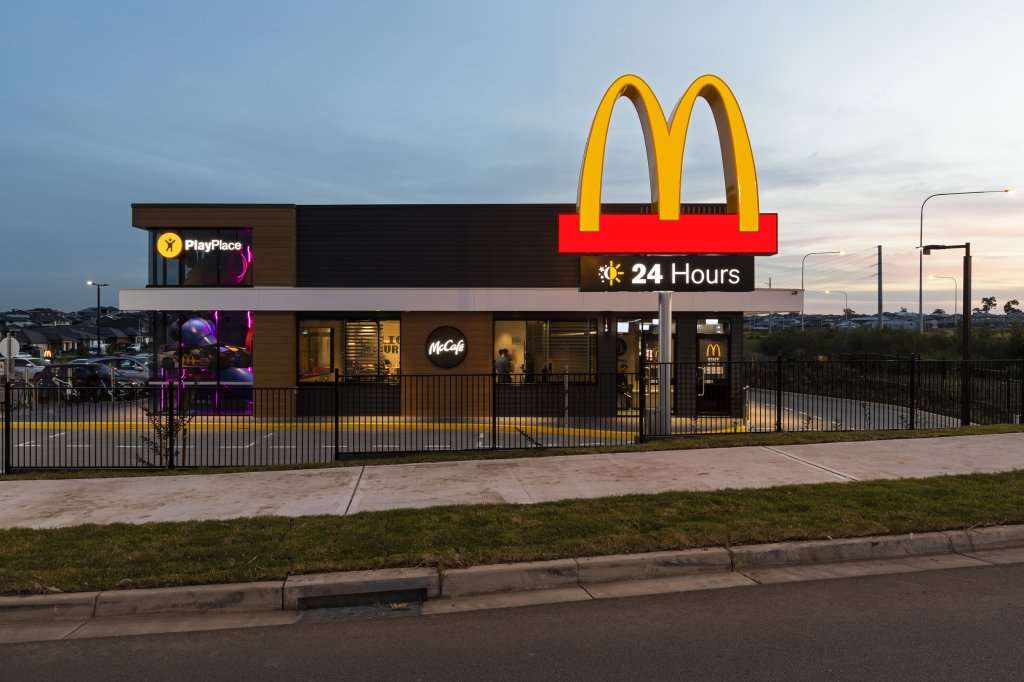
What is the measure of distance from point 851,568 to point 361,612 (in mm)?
4516

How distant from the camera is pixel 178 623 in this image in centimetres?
562

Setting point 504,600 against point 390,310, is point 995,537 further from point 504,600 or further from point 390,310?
point 390,310

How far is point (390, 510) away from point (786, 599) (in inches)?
174

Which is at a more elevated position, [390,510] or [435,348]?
[435,348]

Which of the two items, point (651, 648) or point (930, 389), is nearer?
point (651, 648)

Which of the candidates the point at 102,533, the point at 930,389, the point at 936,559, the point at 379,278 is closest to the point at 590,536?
the point at 936,559

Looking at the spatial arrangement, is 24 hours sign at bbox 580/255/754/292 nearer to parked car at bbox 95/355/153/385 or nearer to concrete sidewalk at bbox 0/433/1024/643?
concrete sidewalk at bbox 0/433/1024/643

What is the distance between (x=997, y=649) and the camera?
4.93m

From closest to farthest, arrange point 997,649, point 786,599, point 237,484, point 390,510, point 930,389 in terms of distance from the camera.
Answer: point 997,649, point 786,599, point 390,510, point 237,484, point 930,389

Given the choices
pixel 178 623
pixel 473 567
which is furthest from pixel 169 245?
pixel 473 567

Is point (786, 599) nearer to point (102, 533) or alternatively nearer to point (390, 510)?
point (390, 510)

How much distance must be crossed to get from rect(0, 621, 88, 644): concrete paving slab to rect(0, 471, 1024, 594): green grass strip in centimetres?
32

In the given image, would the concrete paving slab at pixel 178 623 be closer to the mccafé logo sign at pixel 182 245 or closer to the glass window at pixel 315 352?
the glass window at pixel 315 352

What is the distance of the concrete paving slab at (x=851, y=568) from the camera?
6473 millimetres
